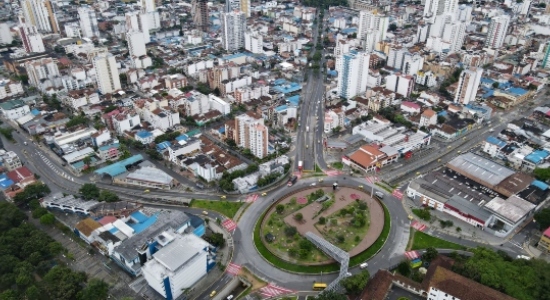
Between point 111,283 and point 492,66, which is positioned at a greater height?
point 492,66

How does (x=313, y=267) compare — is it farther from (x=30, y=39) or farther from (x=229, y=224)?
(x=30, y=39)

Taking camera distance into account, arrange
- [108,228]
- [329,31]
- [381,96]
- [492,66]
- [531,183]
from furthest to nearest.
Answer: [329,31] < [492,66] < [381,96] < [531,183] < [108,228]

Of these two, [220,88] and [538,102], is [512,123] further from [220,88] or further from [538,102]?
[220,88]

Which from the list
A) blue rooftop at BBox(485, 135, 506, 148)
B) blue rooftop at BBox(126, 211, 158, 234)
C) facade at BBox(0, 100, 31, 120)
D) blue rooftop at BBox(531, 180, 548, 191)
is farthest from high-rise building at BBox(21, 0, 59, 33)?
blue rooftop at BBox(531, 180, 548, 191)

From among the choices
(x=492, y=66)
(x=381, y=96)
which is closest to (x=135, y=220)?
(x=381, y=96)

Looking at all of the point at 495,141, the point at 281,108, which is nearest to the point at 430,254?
the point at 495,141

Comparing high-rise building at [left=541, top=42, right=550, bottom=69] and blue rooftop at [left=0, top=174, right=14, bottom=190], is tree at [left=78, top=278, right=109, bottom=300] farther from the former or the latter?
high-rise building at [left=541, top=42, right=550, bottom=69]
